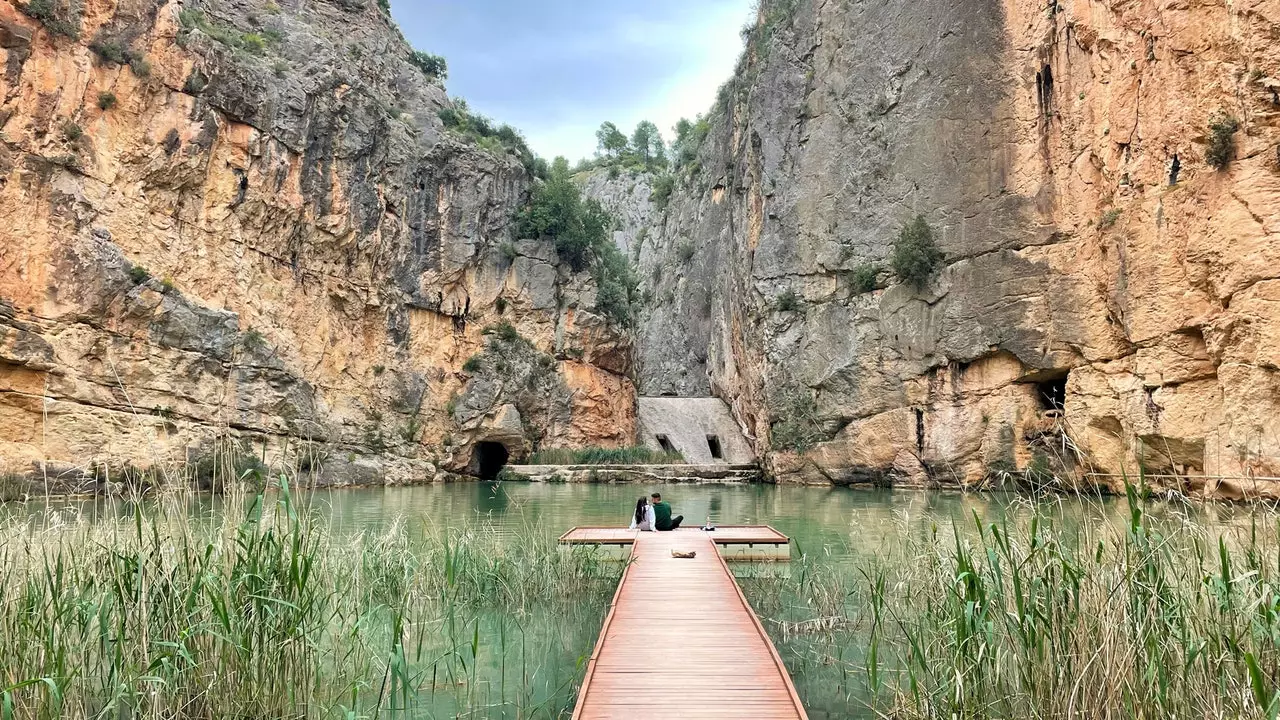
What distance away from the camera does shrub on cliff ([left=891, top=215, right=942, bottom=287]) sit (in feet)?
81.1

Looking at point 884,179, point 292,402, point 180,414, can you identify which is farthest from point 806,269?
point 180,414

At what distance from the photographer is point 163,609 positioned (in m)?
4.28

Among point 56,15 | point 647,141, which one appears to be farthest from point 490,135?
point 647,141

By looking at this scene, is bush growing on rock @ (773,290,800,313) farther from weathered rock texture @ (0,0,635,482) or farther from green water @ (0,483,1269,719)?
green water @ (0,483,1269,719)

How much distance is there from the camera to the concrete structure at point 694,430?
37.5m

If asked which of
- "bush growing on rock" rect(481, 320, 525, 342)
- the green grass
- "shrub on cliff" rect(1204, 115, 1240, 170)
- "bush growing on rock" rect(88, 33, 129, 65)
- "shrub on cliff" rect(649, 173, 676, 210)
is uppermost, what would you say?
"shrub on cliff" rect(649, 173, 676, 210)

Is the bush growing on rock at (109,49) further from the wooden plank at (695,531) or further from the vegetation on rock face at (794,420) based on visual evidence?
the vegetation on rock face at (794,420)

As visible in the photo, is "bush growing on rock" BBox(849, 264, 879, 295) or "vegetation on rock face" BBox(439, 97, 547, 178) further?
"vegetation on rock face" BBox(439, 97, 547, 178)

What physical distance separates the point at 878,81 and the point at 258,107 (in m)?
21.8

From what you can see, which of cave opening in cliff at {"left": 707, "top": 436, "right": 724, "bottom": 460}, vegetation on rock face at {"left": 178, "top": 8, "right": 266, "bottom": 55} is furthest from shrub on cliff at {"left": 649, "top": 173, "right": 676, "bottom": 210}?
vegetation on rock face at {"left": 178, "top": 8, "right": 266, "bottom": 55}

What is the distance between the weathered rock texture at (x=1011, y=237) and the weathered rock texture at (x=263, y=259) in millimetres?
11579

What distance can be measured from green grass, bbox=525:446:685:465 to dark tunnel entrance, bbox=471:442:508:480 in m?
1.95

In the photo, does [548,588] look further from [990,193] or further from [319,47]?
[319,47]

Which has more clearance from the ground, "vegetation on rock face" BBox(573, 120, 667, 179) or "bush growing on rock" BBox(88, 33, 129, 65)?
"vegetation on rock face" BBox(573, 120, 667, 179)
